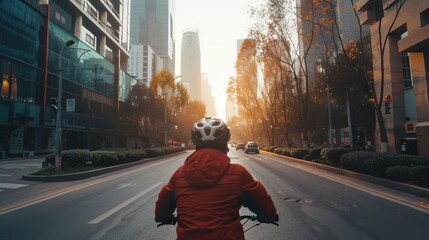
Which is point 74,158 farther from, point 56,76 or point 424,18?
point 56,76

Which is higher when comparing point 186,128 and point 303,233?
point 186,128

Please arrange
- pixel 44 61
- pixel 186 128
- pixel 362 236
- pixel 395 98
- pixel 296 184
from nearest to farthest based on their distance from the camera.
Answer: pixel 362 236 < pixel 296 184 < pixel 395 98 < pixel 44 61 < pixel 186 128

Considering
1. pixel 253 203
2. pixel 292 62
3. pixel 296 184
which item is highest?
pixel 292 62

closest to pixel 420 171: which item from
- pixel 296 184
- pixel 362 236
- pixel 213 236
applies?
pixel 296 184

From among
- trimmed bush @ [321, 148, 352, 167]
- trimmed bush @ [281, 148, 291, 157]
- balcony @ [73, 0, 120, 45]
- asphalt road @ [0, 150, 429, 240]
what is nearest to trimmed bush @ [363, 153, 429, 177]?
asphalt road @ [0, 150, 429, 240]

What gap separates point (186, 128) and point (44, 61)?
1757 inches

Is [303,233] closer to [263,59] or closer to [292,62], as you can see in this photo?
[292,62]

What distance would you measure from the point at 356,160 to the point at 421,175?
13.3 ft

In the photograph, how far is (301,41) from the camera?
89.5ft

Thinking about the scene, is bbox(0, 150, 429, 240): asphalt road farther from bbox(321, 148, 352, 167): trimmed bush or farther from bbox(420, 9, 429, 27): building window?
bbox(420, 9, 429, 27): building window

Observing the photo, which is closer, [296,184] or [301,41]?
[296,184]

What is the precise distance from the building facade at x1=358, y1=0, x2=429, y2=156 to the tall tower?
162m

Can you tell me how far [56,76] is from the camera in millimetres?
38281

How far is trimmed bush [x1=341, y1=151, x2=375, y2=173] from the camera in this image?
43.7 ft
